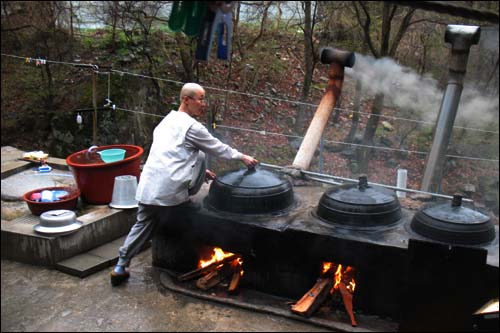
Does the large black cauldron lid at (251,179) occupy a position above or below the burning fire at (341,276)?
above

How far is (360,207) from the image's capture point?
4844mm

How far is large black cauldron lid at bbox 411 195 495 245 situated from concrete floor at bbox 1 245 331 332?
1.54 meters

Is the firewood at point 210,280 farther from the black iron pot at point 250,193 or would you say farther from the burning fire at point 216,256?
the black iron pot at point 250,193

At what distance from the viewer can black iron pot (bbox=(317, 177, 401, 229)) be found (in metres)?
4.83

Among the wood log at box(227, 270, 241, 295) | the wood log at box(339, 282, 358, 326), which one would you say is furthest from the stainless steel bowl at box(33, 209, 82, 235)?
the wood log at box(339, 282, 358, 326)

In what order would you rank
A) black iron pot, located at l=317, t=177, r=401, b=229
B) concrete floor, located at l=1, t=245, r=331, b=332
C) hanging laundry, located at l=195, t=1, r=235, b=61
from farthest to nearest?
black iron pot, located at l=317, t=177, r=401, b=229
concrete floor, located at l=1, t=245, r=331, b=332
hanging laundry, located at l=195, t=1, r=235, b=61

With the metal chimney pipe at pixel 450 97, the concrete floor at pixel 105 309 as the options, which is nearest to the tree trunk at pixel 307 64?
Answer: the metal chimney pipe at pixel 450 97

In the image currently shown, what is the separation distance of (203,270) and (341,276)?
1709 mm

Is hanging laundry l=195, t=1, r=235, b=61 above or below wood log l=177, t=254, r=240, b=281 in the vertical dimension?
above

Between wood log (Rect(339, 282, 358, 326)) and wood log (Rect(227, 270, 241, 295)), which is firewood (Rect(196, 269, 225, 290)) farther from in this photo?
wood log (Rect(339, 282, 358, 326))

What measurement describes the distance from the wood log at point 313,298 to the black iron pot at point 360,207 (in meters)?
0.71

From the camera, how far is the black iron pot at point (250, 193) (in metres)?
5.10

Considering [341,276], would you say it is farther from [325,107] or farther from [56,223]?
[56,223]

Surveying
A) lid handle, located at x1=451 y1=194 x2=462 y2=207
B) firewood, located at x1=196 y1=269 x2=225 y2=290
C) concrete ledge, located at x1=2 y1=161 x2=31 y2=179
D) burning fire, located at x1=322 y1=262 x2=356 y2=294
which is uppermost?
lid handle, located at x1=451 y1=194 x2=462 y2=207
